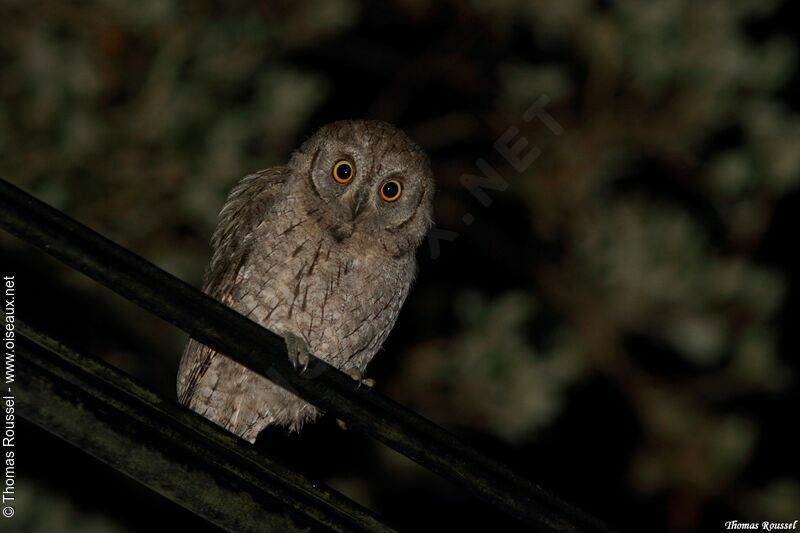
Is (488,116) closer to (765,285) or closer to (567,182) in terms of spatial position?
(567,182)

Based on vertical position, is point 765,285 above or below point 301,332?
above

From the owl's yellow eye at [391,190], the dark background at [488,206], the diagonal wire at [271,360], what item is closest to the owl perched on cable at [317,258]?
the owl's yellow eye at [391,190]

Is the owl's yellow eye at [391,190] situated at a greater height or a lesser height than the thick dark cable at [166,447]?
greater

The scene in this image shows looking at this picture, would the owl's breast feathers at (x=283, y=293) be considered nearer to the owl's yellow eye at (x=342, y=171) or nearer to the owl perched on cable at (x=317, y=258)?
the owl perched on cable at (x=317, y=258)

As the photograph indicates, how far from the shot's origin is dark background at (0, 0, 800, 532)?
479cm

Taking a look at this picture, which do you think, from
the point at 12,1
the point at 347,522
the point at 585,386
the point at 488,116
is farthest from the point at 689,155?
the point at 347,522

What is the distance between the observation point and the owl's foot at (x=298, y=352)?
3.20 meters

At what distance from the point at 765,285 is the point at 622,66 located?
1312 mm

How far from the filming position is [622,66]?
569 centimetres

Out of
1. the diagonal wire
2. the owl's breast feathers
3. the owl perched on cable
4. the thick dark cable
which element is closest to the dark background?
the owl perched on cable

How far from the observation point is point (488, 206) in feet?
20.7

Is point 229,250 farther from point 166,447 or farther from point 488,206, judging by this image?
point 488,206

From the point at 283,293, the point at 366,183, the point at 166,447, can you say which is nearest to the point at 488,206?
the point at 366,183

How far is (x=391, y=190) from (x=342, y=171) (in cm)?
20
